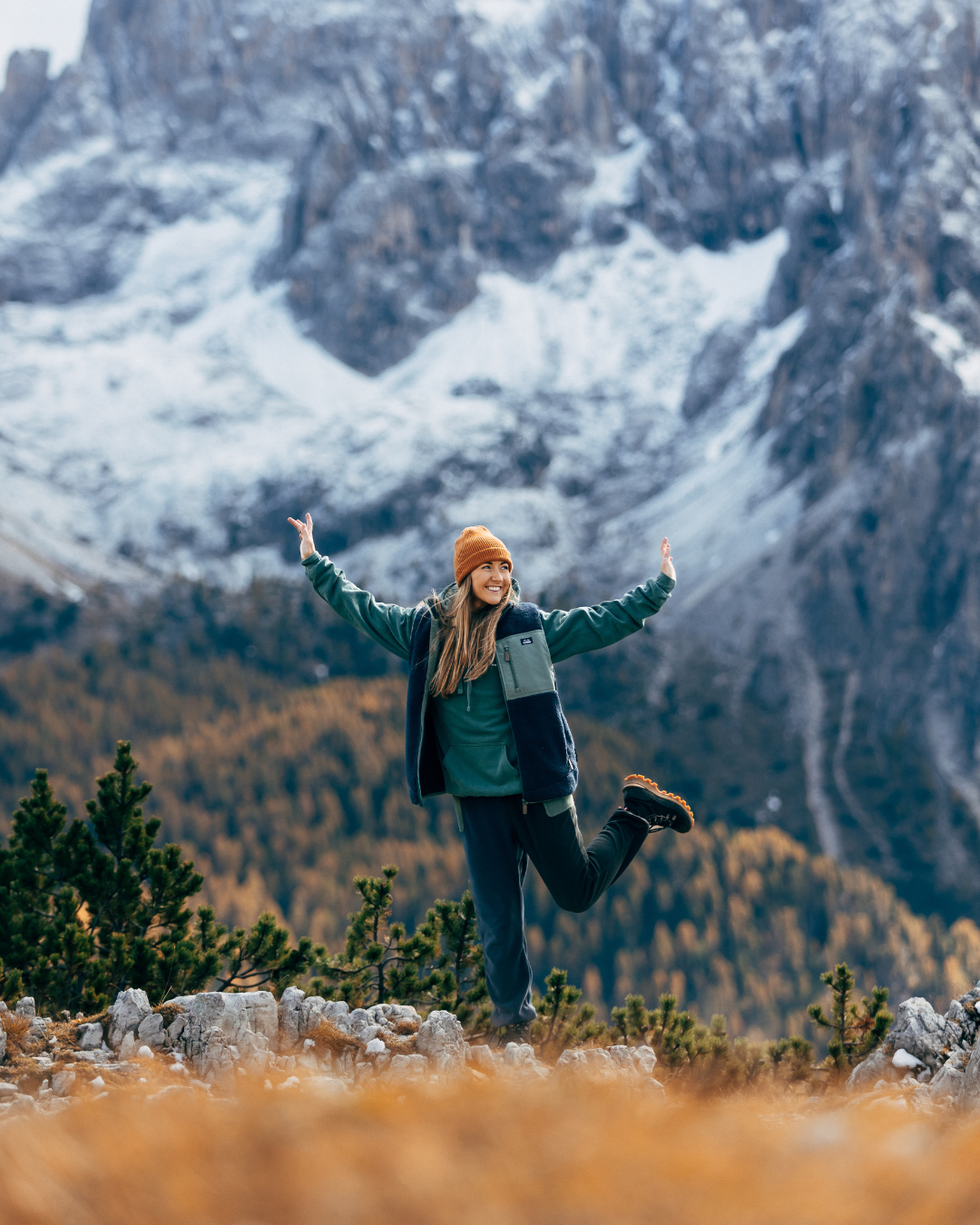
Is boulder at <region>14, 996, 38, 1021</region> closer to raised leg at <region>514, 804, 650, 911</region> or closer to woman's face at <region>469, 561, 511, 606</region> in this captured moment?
raised leg at <region>514, 804, 650, 911</region>

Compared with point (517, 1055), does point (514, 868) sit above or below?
above

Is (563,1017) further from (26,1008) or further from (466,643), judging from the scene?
(466,643)

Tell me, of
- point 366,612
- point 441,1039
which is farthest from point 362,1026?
point 366,612

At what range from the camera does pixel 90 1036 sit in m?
7.12

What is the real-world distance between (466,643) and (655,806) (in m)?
1.70

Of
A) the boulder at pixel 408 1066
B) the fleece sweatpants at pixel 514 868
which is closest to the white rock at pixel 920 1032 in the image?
the fleece sweatpants at pixel 514 868

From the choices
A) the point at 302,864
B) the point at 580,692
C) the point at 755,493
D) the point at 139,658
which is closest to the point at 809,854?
the point at 580,692

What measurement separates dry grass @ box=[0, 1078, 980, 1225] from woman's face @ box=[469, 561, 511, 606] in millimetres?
4513

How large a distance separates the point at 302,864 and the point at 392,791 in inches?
596

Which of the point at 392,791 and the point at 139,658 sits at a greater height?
the point at 139,658

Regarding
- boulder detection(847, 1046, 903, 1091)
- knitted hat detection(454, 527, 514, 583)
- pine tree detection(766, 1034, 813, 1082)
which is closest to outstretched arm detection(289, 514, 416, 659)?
knitted hat detection(454, 527, 514, 583)

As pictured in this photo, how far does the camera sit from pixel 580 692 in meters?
168

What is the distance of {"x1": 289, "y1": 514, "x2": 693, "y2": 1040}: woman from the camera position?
6637 mm

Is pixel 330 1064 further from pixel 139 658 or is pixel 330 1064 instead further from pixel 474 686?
pixel 139 658
